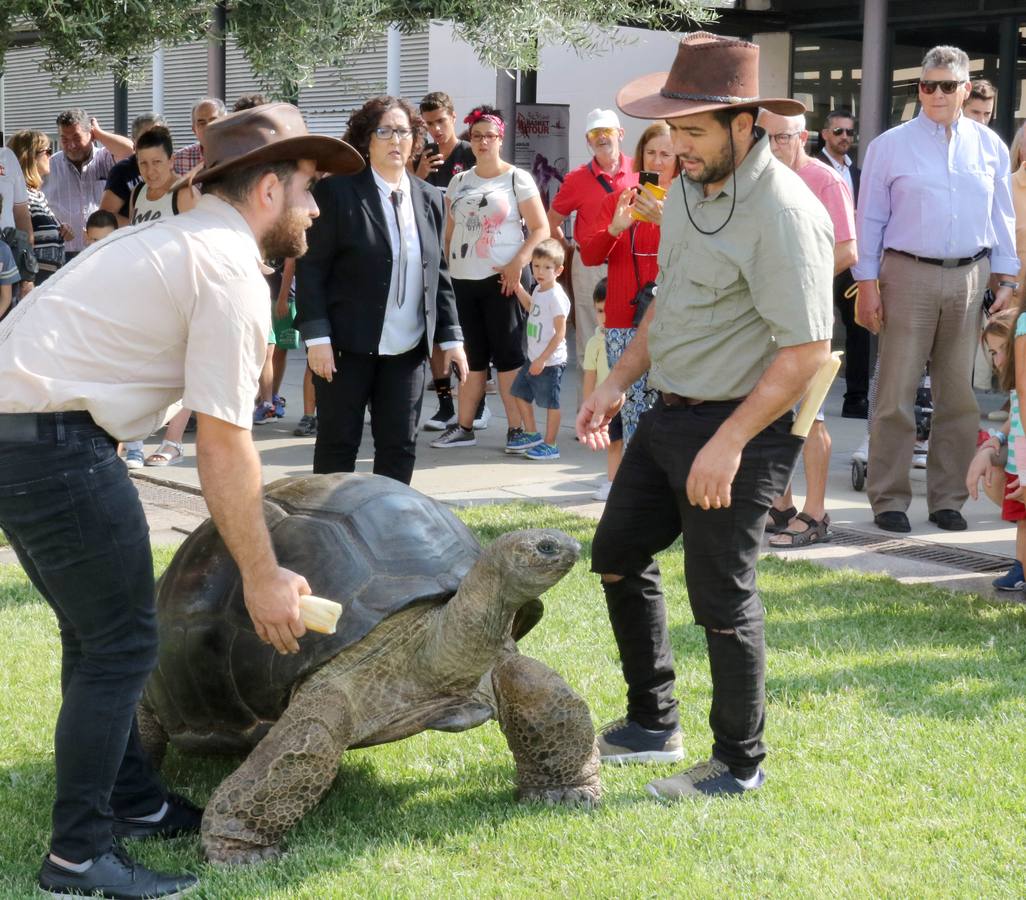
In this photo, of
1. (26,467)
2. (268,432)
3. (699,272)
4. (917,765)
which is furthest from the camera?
(268,432)

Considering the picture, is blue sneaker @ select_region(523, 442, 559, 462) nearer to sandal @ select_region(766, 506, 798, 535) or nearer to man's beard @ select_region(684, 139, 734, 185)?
sandal @ select_region(766, 506, 798, 535)

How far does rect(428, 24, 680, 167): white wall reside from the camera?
49.1 ft

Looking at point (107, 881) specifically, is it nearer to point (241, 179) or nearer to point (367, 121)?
point (241, 179)

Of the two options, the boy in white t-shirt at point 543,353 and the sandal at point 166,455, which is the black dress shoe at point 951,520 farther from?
the sandal at point 166,455

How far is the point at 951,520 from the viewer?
25.6 feet

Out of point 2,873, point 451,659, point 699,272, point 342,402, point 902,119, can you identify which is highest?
point 902,119

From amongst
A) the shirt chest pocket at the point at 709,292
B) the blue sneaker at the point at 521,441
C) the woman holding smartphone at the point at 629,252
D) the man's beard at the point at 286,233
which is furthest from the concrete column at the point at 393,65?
the man's beard at the point at 286,233

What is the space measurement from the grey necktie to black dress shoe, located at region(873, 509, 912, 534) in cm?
306

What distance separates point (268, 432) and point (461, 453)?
1668 millimetres

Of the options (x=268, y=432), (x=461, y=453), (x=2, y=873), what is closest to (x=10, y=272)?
(x=268, y=432)

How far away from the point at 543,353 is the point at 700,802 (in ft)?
18.5

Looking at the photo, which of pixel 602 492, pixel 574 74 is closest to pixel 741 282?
pixel 602 492

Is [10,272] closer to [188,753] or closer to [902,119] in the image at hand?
[188,753]

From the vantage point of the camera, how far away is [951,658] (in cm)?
555
